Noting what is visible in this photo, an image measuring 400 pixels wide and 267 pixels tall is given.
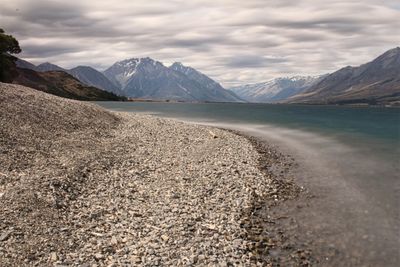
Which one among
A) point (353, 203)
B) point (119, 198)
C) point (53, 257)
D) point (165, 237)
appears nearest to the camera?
point (53, 257)

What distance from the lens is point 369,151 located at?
5916cm

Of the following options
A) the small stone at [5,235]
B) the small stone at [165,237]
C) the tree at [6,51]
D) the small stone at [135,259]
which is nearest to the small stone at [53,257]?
the small stone at [5,235]

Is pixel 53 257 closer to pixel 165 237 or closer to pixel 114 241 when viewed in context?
pixel 114 241

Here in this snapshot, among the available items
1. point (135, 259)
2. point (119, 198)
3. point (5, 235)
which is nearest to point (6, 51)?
point (119, 198)

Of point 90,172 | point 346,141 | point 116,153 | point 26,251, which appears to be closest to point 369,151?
point 346,141

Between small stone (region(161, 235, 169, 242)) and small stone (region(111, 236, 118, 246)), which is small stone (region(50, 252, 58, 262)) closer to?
small stone (region(111, 236, 118, 246))

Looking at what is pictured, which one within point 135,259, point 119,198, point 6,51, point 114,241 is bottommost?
point 135,259

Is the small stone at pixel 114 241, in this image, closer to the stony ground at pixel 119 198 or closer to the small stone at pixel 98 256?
the stony ground at pixel 119 198

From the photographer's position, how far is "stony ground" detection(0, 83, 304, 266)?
19.4m

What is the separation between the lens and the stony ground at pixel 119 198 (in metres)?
19.4

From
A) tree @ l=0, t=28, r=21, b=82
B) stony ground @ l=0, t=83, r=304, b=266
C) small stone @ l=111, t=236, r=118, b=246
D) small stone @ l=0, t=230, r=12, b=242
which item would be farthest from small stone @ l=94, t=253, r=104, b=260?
tree @ l=0, t=28, r=21, b=82

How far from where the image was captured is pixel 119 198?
27562 mm

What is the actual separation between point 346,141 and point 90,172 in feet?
177

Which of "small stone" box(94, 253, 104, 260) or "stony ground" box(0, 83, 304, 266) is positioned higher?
"stony ground" box(0, 83, 304, 266)
